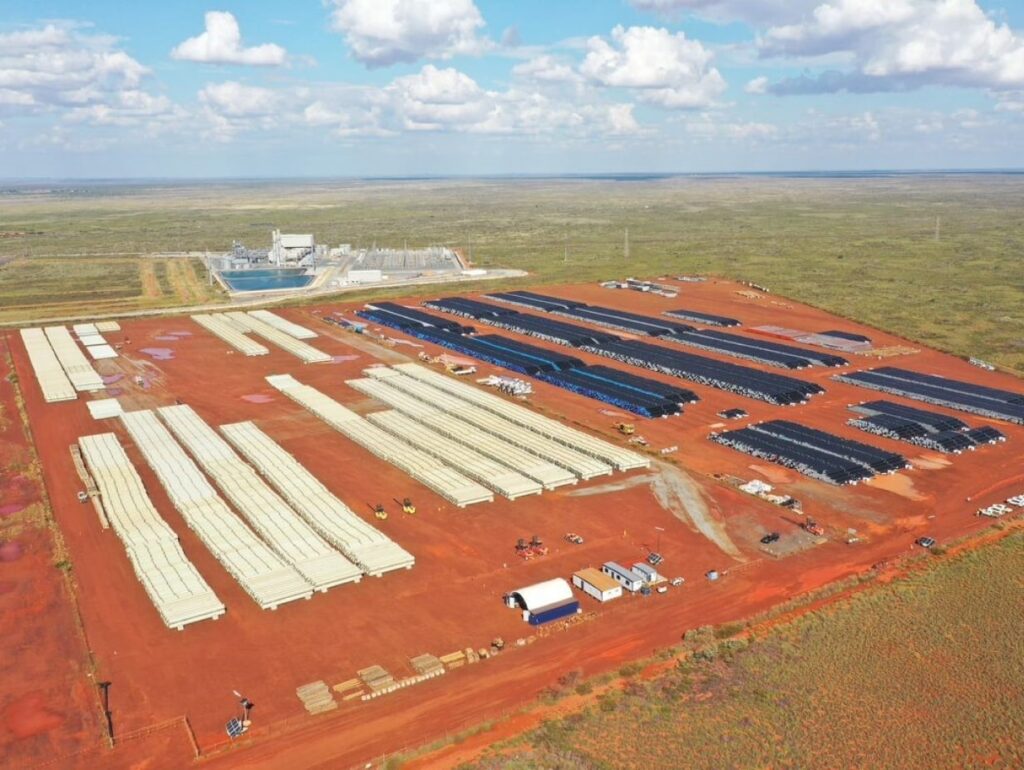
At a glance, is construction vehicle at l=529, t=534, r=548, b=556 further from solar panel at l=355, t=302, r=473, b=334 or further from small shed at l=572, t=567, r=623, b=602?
solar panel at l=355, t=302, r=473, b=334

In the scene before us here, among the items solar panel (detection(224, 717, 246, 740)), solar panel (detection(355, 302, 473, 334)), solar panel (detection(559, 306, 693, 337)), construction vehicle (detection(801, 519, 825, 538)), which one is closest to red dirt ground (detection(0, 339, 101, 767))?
solar panel (detection(224, 717, 246, 740))

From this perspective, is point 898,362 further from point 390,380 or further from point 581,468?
point 390,380

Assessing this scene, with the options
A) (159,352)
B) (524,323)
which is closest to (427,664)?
(159,352)

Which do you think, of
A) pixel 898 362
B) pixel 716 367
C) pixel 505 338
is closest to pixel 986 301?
pixel 898 362

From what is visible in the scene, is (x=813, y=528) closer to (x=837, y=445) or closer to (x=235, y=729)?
(x=837, y=445)

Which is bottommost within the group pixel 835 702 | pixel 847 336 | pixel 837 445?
pixel 835 702

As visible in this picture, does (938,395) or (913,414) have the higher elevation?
(938,395)

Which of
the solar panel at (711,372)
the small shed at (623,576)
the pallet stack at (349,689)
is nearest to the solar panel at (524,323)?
the solar panel at (711,372)
